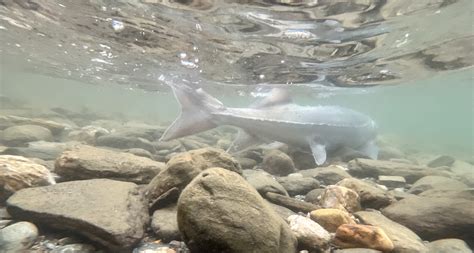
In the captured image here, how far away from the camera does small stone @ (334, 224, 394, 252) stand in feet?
12.1

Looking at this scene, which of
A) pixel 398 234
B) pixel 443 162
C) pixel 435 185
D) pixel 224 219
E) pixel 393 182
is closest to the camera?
pixel 224 219

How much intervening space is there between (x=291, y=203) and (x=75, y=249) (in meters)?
2.92

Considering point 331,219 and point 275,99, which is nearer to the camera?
point 331,219

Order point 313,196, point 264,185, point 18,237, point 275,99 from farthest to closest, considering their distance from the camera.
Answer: point 275,99
point 313,196
point 264,185
point 18,237

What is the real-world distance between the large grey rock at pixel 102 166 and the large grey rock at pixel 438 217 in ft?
12.3

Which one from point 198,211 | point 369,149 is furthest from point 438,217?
point 369,149

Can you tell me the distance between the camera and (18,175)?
4.14 m

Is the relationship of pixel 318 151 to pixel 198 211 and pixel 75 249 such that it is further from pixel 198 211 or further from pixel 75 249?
pixel 75 249

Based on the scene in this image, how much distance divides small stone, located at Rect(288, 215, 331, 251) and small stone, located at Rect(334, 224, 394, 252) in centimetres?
16

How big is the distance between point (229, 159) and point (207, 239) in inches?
68.3

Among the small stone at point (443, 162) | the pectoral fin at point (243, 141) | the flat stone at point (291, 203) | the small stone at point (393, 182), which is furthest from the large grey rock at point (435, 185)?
the small stone at point (443, 162)

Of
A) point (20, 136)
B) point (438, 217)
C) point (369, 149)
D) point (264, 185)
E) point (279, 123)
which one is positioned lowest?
point (20, 136)

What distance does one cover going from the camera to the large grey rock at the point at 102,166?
468 cm

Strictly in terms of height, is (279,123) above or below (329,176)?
above
